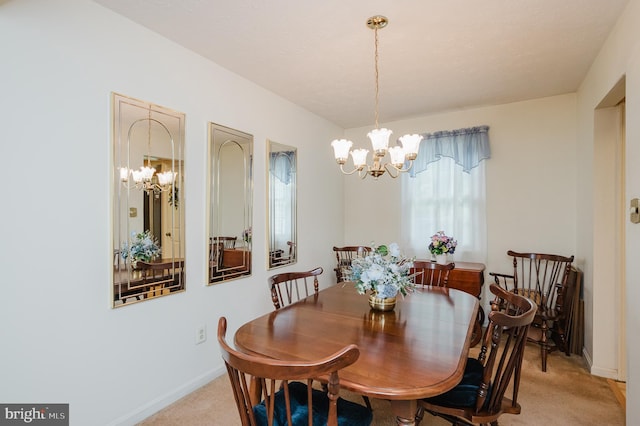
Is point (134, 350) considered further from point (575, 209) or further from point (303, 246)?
point (575, 209)

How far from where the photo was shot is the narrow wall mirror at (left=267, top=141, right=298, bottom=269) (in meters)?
3.24

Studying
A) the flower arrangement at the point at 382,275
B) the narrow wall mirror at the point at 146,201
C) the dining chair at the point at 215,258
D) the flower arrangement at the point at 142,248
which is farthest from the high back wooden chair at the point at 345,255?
the flower arrangement at the point at 142,248

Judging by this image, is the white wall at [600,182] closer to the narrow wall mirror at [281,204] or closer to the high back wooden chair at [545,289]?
the high back wooden chair at [545,289]

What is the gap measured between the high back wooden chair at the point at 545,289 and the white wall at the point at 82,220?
2857mm

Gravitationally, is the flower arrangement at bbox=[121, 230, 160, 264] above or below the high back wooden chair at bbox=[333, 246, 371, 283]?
above

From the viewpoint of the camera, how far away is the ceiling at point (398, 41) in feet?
6.30

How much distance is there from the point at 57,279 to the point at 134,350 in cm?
68

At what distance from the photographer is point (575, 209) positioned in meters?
3.34

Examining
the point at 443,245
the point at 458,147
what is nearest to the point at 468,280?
the point at 443,245

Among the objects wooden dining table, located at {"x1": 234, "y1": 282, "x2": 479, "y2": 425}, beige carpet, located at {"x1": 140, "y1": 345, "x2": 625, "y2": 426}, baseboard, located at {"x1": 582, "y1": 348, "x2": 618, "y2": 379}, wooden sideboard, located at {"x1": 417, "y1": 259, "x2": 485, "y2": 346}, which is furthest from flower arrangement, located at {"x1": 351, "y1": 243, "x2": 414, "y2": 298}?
baseboard, located at {"x1": 582, "y1": 348, "x2": 618, "y2": 379}

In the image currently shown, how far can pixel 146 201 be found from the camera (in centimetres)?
214

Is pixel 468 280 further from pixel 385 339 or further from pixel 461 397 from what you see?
pixel 385 339

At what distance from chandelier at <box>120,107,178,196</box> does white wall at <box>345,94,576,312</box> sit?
10.0 ft

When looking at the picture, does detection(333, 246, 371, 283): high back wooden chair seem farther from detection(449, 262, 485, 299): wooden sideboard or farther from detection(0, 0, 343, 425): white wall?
detection(0, 0, 343, 425): white wall
